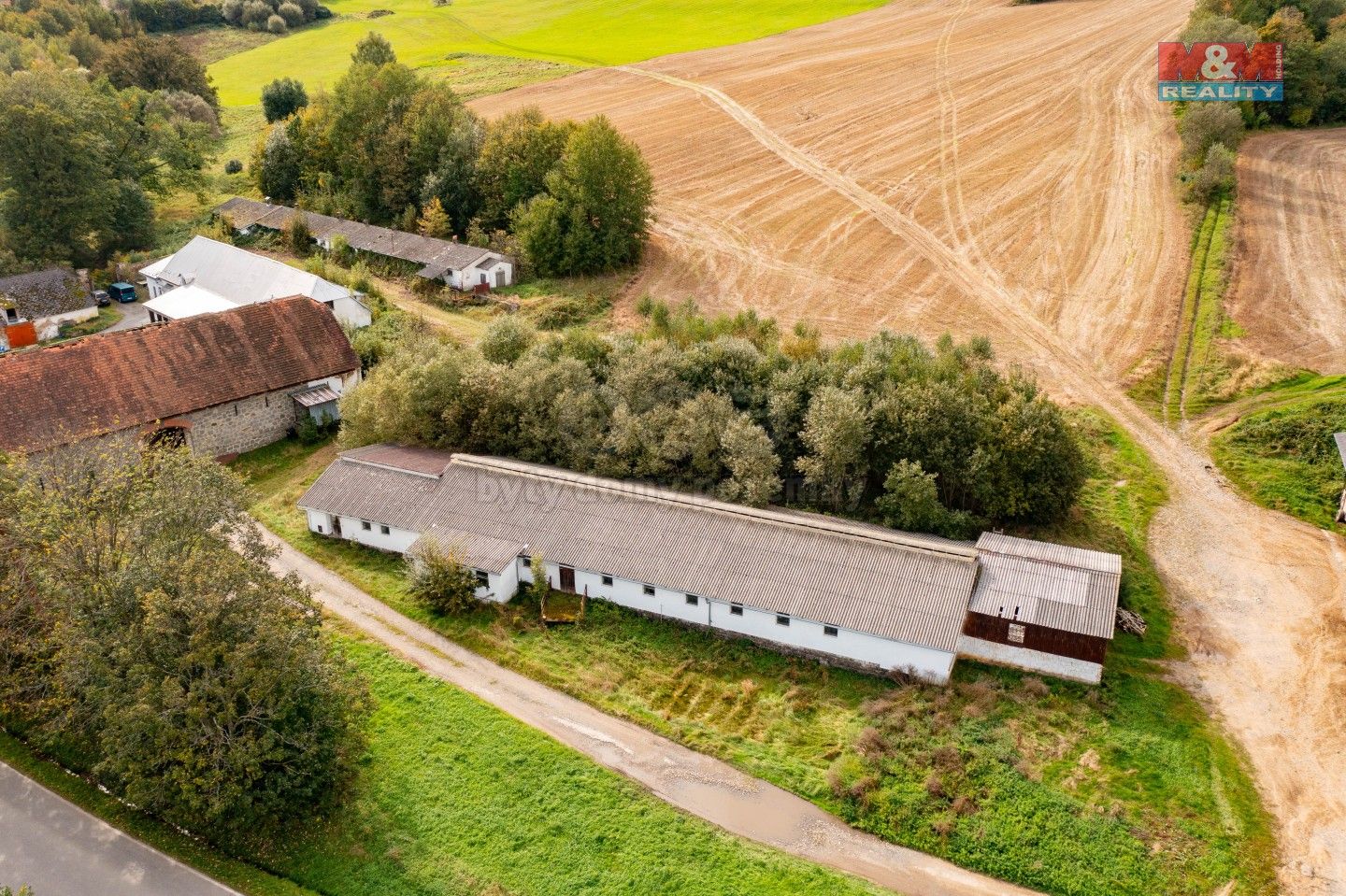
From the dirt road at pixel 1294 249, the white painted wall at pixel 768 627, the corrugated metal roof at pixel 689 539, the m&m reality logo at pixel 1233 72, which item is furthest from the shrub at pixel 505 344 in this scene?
the m&m reality logo at pixel 1233 72

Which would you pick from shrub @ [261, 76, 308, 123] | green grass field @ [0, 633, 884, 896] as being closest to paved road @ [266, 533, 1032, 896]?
green grass field @ [0, 633, 884, 896]

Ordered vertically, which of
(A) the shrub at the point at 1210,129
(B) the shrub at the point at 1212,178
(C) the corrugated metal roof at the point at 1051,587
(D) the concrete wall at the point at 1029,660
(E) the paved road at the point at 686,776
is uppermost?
(A) the shrub at the point at 1210,129

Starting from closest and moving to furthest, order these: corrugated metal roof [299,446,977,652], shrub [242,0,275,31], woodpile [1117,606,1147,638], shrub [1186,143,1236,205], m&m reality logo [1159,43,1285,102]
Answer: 1. corrugated metal roof [299,446,977,652]
2. woodpile [1117,606,1147,638]
3. shrub [1186,143,1236,205]
4. m&m reality logo [1159,43,1285,102]
5. shrub [242,0,275,31]

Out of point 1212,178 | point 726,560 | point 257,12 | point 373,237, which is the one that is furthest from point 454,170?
point 257,12

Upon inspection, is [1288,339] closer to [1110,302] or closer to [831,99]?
[1110,302]

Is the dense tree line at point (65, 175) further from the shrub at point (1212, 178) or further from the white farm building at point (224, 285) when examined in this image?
the shrub at point (1212, 178)

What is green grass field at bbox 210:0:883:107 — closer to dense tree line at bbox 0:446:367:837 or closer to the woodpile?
the woodpile

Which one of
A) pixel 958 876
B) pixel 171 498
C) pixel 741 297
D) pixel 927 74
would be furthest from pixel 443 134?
pixel 958 876

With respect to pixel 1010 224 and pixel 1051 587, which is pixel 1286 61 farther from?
pixel 1051 587
